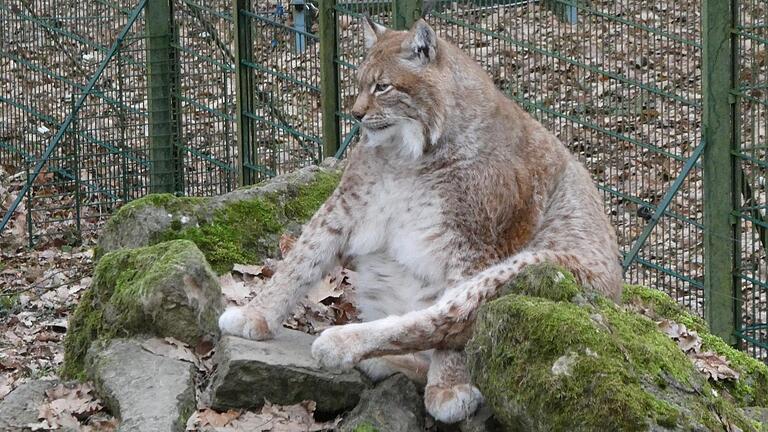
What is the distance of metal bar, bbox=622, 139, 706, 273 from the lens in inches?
342

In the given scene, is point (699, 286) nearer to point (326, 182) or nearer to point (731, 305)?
point (731, 305)

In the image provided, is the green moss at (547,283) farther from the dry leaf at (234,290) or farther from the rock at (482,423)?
the dry leaf at (234,290)

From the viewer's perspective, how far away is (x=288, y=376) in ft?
18.7

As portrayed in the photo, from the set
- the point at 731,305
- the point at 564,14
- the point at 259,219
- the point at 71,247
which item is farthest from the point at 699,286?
the point at 71,247

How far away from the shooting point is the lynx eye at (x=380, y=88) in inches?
248

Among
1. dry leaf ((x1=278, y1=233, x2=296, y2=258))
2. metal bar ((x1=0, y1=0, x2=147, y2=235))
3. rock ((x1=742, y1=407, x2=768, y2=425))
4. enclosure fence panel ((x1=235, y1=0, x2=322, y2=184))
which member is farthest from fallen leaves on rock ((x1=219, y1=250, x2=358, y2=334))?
metal bar ((x1=0, y1=0, x2=147, y2=235))

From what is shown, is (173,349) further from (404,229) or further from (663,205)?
(663,205)

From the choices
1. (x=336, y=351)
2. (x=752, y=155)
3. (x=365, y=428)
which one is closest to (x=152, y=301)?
(x=336, y=351)

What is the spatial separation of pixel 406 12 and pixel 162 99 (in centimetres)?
288

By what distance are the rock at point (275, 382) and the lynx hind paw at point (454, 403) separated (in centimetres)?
37

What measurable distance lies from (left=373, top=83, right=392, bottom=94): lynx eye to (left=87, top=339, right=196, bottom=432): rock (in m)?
1.46

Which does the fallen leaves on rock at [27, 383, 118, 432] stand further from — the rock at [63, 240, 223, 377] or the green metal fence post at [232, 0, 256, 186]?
the green metal fence post at [232, 0, 256, 186]

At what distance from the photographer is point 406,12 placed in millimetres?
9984

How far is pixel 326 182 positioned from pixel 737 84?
8.57ft
